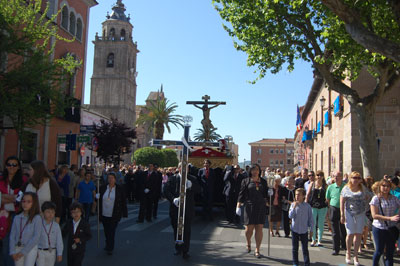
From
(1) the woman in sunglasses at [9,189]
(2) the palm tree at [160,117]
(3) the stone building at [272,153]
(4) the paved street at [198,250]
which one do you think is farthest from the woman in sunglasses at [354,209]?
(3) the stone building at [272,153]

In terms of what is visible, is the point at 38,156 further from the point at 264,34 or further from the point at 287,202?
the point at 287,202

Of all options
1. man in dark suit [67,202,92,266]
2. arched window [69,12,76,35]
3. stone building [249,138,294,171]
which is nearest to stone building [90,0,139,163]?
stone building [249,138,294,171]

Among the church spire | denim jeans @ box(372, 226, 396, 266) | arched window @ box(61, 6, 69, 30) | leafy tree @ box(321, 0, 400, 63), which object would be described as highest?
the church spire

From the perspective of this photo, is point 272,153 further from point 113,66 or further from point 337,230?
point 337,230

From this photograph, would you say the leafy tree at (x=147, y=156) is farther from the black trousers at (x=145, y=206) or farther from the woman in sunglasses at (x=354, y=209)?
the woman in sunglasses at (x=354, y=209)

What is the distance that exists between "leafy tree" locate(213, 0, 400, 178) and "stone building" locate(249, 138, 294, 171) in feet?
316

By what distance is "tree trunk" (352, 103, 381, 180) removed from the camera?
12797 mm

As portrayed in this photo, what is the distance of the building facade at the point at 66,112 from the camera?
19125mm

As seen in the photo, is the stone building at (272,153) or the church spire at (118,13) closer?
the church spire at (118,13)

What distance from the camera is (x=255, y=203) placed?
8.20 metres

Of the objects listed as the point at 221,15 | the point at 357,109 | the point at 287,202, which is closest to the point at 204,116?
the point at 221,15

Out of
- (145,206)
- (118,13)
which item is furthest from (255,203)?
(118,13)

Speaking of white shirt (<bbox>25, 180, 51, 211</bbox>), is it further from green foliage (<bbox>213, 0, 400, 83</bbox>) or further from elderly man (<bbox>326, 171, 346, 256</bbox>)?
green foliage (<bbox>213, 0, 400, 83</bbox>)

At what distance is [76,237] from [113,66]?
7927cm
